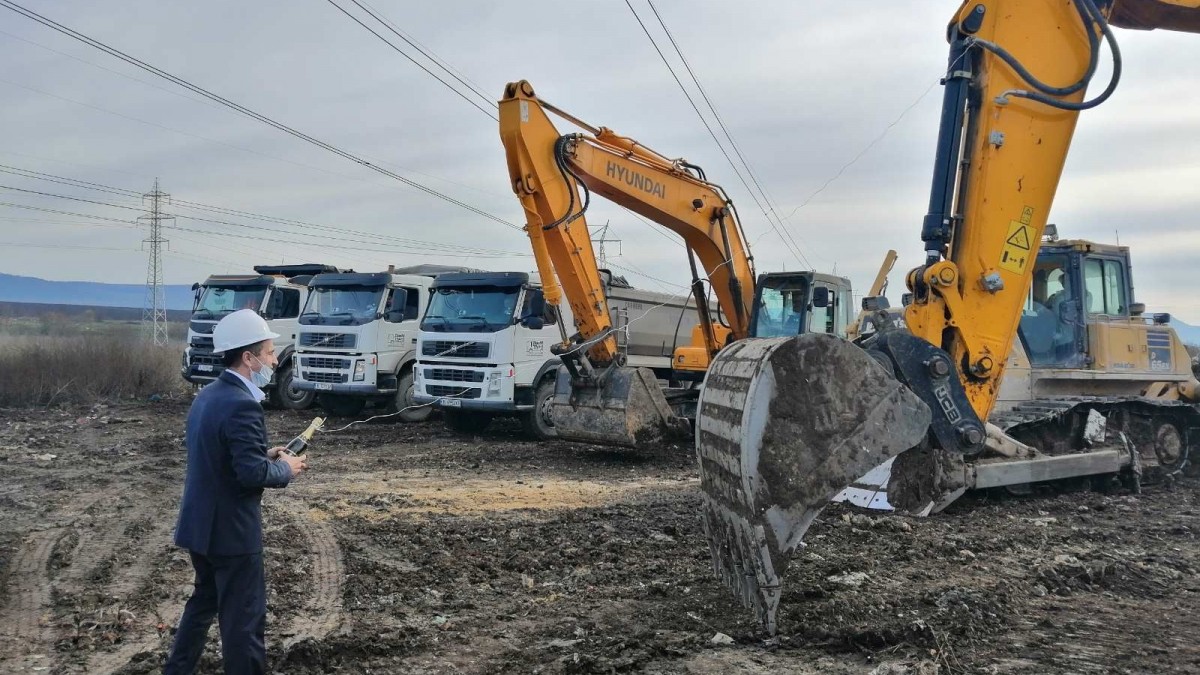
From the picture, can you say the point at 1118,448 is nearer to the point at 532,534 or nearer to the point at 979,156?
A: the point at 979,156

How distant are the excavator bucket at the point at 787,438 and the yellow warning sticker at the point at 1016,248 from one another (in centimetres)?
200

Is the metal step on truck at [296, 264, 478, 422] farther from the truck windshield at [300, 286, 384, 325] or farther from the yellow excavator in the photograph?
the yellow excavator

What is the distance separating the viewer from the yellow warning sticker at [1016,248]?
21.4ft

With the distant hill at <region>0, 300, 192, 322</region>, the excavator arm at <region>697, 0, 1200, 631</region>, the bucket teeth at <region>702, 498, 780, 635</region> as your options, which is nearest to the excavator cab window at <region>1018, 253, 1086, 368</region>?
the excavator arm at <region>697, 0, 1200, 631</region>

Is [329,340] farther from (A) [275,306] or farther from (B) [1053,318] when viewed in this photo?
(B) [1053,318]

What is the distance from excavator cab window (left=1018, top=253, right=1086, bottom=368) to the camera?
10.1 meters

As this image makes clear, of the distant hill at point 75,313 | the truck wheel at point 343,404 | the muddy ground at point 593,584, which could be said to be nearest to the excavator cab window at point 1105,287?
the muddy ground at point 593,584

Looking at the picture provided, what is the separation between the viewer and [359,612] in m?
5.55

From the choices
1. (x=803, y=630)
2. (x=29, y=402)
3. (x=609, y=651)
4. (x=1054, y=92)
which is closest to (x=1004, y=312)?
(x=1054, y=92)

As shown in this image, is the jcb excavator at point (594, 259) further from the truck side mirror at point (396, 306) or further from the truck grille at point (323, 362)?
the truck grille at point (323, 362)

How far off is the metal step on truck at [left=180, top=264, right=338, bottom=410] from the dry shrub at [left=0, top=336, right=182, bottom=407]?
405cm

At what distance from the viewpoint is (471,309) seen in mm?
14719

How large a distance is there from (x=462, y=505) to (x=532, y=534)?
70.0 inches

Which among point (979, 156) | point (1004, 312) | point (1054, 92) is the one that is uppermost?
point (1054, 92)
